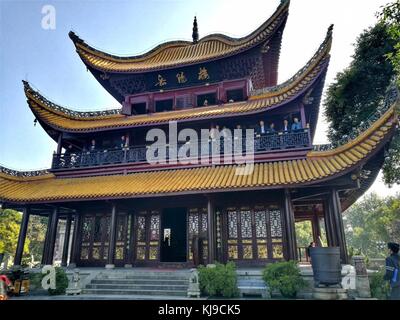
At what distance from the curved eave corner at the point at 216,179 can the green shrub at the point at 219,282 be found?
2.72 metres

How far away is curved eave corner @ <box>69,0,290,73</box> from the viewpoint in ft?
41.3

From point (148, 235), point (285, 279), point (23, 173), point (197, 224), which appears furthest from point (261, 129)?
point (23, 173)

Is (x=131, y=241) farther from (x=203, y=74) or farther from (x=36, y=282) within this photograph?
(x=203, y=74)

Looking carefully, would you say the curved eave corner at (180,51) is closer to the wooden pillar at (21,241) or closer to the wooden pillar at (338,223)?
the wooden pillar at (338,223)

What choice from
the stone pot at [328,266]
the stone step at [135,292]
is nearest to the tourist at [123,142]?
the stone step at [135,292]

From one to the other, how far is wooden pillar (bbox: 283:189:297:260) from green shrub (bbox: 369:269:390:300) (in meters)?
2.21

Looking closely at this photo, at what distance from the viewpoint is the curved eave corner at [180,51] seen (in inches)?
495

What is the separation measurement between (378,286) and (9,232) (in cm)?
3239

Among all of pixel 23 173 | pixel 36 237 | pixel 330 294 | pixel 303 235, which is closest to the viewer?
pixel 330 294

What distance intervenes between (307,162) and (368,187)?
382 cm

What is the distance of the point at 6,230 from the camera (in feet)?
Answer: 91.8

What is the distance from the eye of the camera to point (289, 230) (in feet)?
30.6

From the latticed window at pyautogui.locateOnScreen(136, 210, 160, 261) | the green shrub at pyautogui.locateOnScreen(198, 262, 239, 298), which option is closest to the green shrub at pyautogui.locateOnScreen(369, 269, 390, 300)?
the green shrub at pyautogui.locateOnScreen(198, 262, 239, 298)
